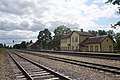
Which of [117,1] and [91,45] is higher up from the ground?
[117,1]

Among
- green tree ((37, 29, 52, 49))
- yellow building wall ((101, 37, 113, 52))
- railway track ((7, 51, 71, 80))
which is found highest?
green tree ((37, 29, 52, 49))

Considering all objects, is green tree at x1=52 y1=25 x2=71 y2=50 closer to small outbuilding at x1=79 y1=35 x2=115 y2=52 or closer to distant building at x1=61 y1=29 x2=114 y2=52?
distant building at x1=61 y1=29 x2=114 y2=52

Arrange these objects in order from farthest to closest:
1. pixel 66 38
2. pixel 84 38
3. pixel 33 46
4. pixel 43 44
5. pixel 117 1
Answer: pixel 33 46
pixel 43 44
pixel 66 38
pixel 84 38
pixel 117 1

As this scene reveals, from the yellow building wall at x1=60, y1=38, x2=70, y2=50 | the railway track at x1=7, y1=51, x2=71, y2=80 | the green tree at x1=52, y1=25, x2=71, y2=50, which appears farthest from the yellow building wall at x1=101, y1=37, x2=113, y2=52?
the green tree at x1=52, y1=25, x2=71, y2=50

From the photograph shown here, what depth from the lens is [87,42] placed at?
197 ft

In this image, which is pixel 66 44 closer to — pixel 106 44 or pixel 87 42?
pixel 87 42

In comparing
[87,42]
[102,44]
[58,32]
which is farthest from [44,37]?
[102,44]

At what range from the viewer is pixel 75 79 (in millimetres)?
9414

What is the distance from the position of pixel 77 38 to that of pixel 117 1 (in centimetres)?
3979

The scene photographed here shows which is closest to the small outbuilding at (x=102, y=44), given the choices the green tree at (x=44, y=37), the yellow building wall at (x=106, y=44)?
the yellow building wall at (x=106, y=44)

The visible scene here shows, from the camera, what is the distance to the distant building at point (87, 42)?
53.3m

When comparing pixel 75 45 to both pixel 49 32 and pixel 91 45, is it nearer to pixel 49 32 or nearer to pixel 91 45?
pixel 91 45

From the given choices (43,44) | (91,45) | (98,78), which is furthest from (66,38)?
(98,78)

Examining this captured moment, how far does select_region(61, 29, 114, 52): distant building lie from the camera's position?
5328 centimetres
